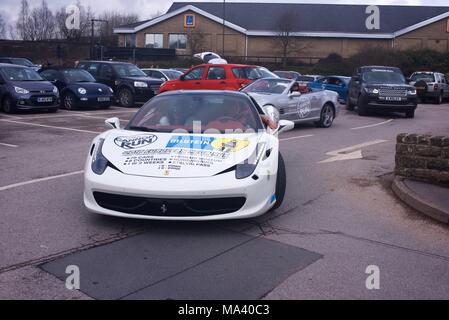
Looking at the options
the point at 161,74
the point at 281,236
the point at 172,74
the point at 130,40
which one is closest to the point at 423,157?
the point at 281,236

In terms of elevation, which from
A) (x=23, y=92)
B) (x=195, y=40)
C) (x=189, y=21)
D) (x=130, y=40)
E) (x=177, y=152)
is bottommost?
(x=177, y=152)

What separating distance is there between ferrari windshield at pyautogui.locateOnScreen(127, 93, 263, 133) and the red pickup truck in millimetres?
9448

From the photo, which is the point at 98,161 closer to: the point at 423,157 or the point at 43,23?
the point at 423,157

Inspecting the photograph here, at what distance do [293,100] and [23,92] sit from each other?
8.17 metres

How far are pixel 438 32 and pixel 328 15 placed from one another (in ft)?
33.9

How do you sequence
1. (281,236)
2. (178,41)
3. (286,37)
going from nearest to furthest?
(281,236), (286,37), (178,41)

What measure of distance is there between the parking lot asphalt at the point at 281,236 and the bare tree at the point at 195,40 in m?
42.6

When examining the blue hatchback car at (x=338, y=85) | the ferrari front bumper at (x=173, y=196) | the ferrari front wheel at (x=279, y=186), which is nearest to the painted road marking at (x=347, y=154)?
the ferrari front wheel at (x=279, y=186)

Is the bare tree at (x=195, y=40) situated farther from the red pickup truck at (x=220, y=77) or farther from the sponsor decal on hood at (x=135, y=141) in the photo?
the sponsor decal on hood at (x=135, y=141)

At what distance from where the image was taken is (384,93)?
18.1 m

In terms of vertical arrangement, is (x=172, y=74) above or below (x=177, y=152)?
above

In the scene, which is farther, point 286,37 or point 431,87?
point 286,37

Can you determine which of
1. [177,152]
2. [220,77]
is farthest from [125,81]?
[177,152]

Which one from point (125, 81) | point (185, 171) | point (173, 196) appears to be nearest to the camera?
point (173, 196)
